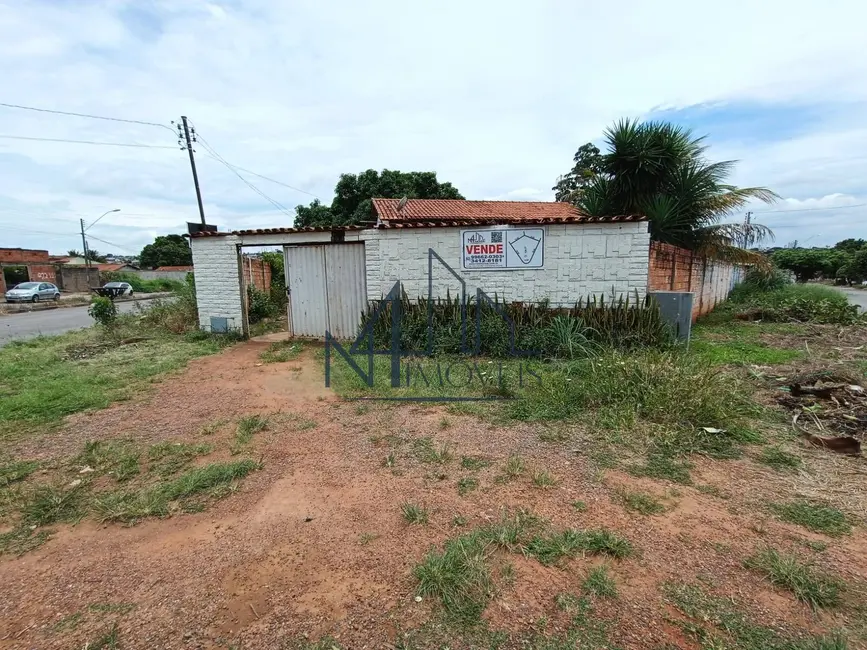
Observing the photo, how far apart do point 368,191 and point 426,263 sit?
638 inches

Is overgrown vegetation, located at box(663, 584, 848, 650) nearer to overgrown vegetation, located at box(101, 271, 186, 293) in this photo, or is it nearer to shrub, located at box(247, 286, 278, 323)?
shrub, located at box(247, 286, 278, 323)

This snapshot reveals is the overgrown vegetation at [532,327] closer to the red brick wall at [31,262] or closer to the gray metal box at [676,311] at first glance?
the gray metal box at [676,311]

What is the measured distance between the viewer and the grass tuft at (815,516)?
7.07ft

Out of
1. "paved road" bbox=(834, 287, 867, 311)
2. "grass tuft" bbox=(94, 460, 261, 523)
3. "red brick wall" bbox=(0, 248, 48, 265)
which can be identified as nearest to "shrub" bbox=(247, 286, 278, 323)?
"grass tuft" bbox=(94, 460, 261, 523)

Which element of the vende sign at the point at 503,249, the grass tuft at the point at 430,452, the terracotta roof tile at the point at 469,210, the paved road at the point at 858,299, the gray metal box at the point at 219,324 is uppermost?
the terracotta roof tile at the point at 469,210

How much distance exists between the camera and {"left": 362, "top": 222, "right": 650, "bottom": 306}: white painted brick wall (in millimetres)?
6328

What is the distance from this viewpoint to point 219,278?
8.31 m

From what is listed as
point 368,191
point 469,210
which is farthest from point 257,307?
point 368,191

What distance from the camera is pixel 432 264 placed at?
6.93m

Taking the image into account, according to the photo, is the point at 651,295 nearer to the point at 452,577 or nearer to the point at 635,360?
the point at 635,360

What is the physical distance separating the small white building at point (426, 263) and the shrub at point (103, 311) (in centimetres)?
209

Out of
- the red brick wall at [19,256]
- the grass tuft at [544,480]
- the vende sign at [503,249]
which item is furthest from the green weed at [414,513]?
the red brick wall at [19,256]

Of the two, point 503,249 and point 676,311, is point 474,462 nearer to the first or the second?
point 503,249

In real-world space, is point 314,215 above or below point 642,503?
above
